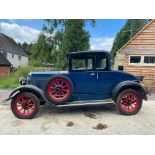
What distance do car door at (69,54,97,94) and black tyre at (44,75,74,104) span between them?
22 cm

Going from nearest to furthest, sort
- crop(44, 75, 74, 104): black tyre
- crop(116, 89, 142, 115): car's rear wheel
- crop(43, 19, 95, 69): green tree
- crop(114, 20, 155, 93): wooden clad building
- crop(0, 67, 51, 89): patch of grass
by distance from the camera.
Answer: crop(44, 75, 74, 104): black tyre, crop(116, 89, 142, 115): car's rear wheel, crop(114, 20, 155, 93): wooden clad building, crop(0, 67, 51, 89): patch of grass, crop(43, 19, 95, 69): green tree

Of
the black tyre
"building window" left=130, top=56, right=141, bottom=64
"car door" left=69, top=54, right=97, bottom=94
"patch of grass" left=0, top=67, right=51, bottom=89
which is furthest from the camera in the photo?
"patch of grass" left=0, top=67, right=51, bottom=89

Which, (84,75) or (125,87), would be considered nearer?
(84,75)

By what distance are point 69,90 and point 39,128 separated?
1.30 meters

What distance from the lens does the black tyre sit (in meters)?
5.04

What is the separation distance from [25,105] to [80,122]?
161cm

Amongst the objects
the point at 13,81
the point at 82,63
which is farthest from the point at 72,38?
the point at 82,63

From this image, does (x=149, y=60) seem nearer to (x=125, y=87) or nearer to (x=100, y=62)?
(x=125, y=87)

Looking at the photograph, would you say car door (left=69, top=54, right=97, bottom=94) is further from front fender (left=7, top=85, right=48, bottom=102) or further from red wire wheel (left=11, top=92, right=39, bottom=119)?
red wire wheel (left=11, top=92, right=39, bottom=119)

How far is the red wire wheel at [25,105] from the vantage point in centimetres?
507

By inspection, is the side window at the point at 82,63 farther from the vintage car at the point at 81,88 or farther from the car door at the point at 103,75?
the car door at the point at 103,75

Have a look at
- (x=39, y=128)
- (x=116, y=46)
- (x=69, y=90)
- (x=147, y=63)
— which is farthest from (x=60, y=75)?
(x=116, y=46)

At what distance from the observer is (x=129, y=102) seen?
5426mm

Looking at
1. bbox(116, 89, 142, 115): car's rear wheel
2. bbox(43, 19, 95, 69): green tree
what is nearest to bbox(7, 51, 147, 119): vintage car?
bbox(116, 89, 142, 115): car's rear wheel
